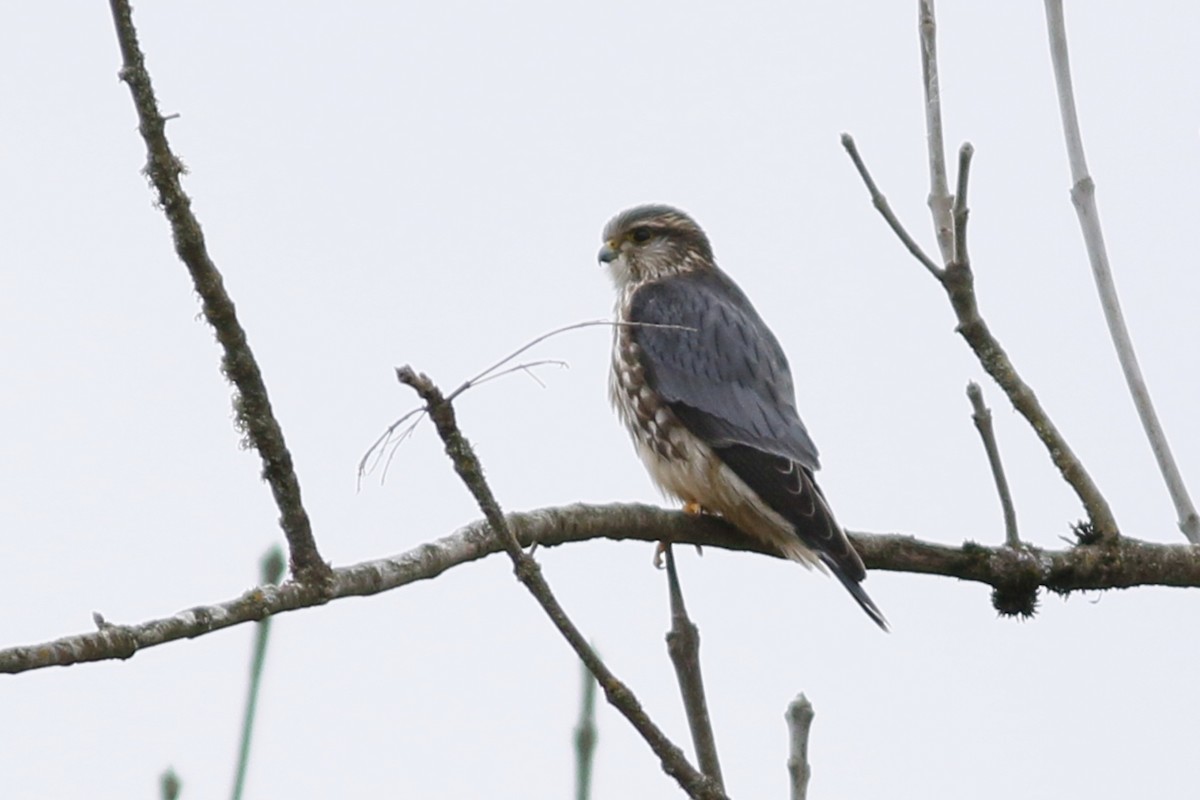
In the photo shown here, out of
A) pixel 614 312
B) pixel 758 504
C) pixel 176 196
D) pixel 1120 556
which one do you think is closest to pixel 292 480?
pixel 176 196

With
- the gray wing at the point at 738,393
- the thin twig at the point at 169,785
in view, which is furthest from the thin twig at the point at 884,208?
the thin twig at the point at 169,785

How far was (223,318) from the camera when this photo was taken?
2.14 m

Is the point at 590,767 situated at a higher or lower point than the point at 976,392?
lower

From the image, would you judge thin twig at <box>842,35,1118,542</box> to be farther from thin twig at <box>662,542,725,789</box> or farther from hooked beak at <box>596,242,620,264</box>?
hooked beak at <box>596,242,620,264</box>

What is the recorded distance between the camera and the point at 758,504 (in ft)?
15.9

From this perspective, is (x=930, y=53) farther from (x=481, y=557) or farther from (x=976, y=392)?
(x=481, y=557)

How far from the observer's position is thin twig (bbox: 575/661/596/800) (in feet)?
5.32

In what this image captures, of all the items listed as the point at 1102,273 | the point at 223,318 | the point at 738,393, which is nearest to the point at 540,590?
the point at 223,318

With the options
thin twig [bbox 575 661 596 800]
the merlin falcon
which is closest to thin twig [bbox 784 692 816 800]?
thin twig [bbox 575 661 596 800]

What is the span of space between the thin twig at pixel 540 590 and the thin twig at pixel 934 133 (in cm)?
177

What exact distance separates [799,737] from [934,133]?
5.35 ft

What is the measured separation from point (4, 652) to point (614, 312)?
4517 mm

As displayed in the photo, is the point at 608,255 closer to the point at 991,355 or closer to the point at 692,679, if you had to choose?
the point at 991,355

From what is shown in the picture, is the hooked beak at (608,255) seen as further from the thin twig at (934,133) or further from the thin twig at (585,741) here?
the thin twig at (585,741)
